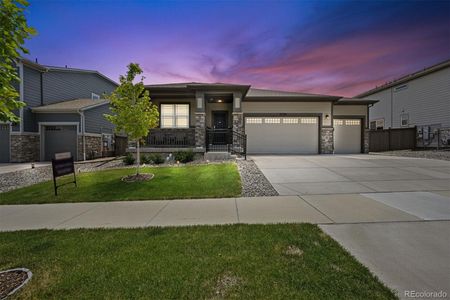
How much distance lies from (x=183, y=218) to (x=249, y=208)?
1.60 metres

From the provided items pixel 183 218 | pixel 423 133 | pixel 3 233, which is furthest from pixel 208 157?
pixel 423 133

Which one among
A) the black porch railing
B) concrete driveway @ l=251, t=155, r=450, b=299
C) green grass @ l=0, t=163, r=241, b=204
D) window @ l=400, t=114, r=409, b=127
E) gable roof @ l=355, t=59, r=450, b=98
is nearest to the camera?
concrete driveway @ l=251, t=155, r=450, b=299

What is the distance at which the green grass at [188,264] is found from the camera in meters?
2.38

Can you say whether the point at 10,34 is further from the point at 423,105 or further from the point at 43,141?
the point at 423,105

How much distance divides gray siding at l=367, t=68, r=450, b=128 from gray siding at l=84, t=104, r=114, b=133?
92.8ft

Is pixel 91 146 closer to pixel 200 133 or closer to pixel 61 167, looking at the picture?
pixel 200 133

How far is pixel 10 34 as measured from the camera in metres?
2.62

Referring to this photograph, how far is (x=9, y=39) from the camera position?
8.50 ft

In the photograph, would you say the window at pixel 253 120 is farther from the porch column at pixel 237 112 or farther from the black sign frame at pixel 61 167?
the black sign frame at pixel 61 167

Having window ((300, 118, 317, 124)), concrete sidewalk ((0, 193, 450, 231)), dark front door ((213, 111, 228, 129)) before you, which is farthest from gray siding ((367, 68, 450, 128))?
dark front door ((213, 111, 228, 129))

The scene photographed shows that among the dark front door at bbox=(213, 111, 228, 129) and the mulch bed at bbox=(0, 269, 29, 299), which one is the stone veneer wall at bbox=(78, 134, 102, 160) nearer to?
the dark front door at bbox=(213, 111, 228, 129)

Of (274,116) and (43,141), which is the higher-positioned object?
(274,116)

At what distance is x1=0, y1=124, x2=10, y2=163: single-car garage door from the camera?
Result: 14.5 metres

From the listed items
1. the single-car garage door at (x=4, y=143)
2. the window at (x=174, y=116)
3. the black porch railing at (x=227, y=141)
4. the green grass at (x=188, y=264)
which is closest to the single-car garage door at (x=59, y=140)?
the single-car garage door at (x=4, y=143)
